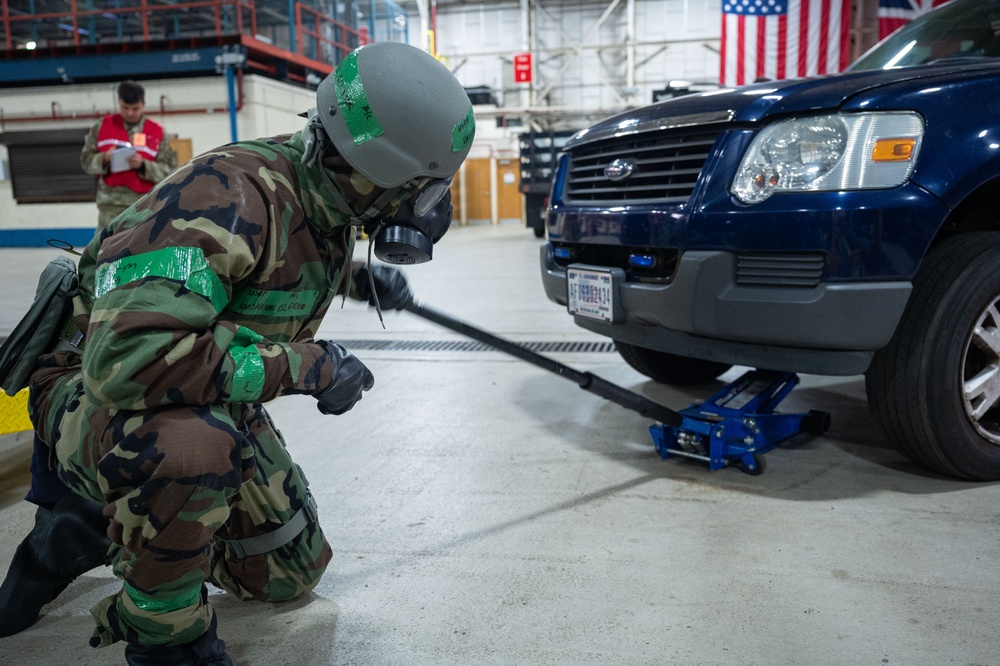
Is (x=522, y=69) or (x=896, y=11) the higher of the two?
(x=522, y=69)

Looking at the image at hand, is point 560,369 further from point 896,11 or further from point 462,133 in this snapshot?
point 896,11

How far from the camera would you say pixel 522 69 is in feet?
57.4

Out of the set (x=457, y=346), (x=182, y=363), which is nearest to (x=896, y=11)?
(x=457, y=346)

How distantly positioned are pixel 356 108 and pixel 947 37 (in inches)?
104

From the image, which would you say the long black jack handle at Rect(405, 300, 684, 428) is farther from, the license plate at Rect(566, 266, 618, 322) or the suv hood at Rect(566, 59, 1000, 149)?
the suv hood at Rect(566, 59, 1000, 149)

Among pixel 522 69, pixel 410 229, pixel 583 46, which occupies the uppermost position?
pixel 583 46

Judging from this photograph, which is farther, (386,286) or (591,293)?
(591,293)

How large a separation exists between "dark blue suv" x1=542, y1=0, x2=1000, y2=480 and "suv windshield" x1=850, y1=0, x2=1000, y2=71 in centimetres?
56

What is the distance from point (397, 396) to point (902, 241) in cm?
211

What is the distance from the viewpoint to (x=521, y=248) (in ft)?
38.4

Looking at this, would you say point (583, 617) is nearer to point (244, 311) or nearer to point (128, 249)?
point (244, 311)

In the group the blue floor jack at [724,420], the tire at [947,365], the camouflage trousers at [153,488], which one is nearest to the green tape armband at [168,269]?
the camouflage trousers at [153,488]

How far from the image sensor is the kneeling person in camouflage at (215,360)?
48.1 inches

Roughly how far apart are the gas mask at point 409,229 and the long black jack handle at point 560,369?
29cm
